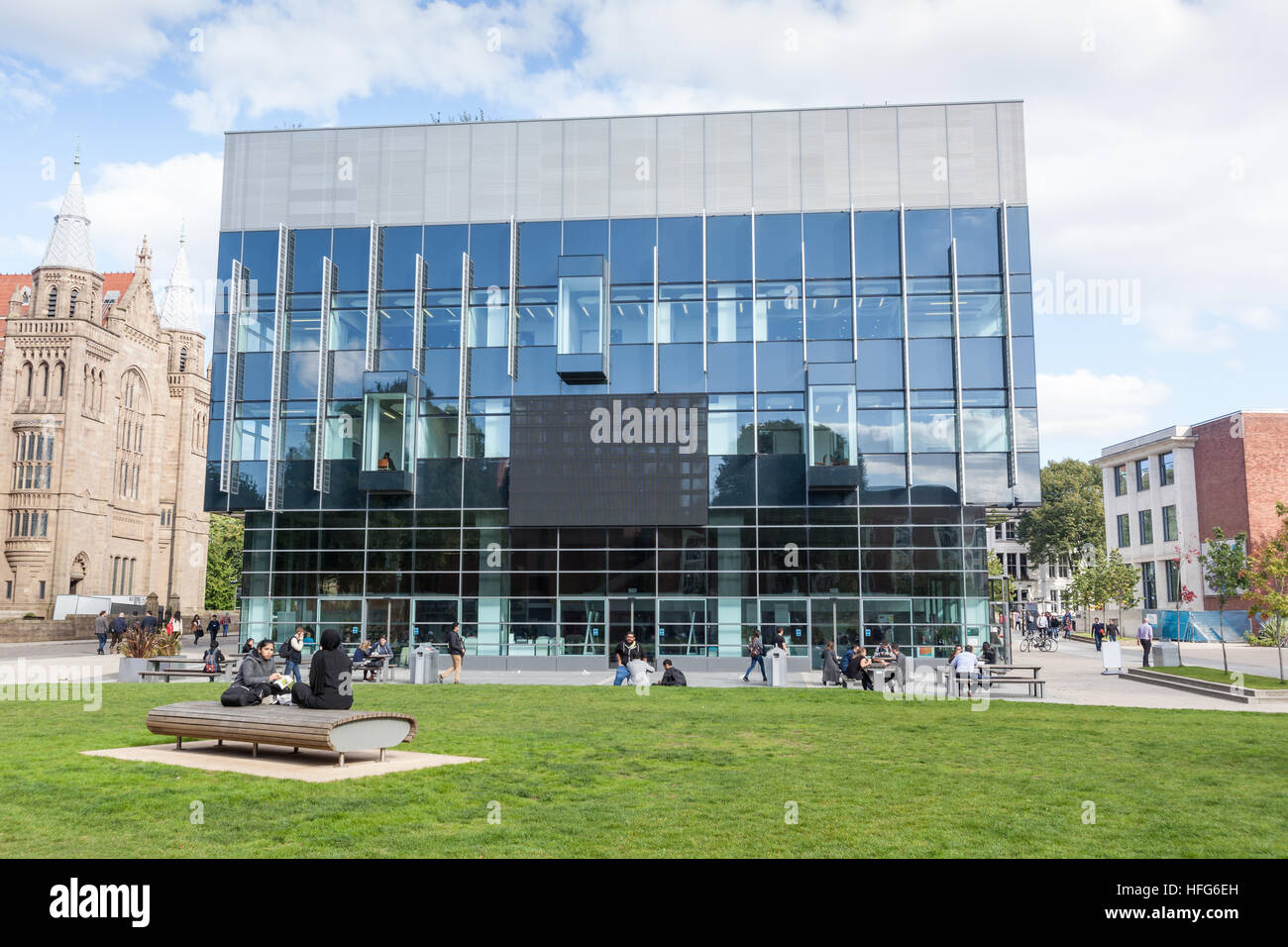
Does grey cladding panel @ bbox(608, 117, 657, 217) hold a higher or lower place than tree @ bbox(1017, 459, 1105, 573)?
higher

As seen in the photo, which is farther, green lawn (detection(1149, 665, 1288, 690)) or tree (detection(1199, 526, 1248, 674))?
tree (detection(1199, 526, 1248, 674))

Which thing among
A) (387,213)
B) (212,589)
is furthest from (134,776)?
(212,589)

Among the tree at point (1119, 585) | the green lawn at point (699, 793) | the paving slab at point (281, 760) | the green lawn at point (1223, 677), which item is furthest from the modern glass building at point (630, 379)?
the tree at point (1119, 585)

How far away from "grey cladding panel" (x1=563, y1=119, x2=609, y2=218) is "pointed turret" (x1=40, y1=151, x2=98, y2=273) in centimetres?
6212

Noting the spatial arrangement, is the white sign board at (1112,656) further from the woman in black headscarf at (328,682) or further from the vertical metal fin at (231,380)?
the vertical metal fin at (231,380)

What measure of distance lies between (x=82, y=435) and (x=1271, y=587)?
282 feet

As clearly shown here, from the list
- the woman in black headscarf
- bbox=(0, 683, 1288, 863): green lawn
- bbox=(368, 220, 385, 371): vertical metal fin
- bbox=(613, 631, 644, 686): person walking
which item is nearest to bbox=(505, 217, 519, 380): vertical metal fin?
bbox=(368, 220, 385, 371): vertical metal fin

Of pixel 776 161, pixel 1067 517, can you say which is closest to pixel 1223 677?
pixel 776 161

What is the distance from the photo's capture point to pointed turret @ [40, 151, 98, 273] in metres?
83.6

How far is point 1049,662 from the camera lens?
43.1 meters

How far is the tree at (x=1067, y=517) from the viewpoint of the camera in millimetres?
97750

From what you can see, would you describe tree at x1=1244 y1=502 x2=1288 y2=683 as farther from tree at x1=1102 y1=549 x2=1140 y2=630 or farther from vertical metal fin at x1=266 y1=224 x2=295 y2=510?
vertical metal fin at x1=266 y1=224 x2=295 y2=510

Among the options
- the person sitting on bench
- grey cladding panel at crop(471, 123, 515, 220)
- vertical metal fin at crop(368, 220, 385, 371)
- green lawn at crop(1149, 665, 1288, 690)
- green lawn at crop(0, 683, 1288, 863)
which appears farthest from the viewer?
grey cladding panel at crop(471, 123, 515, 220)
